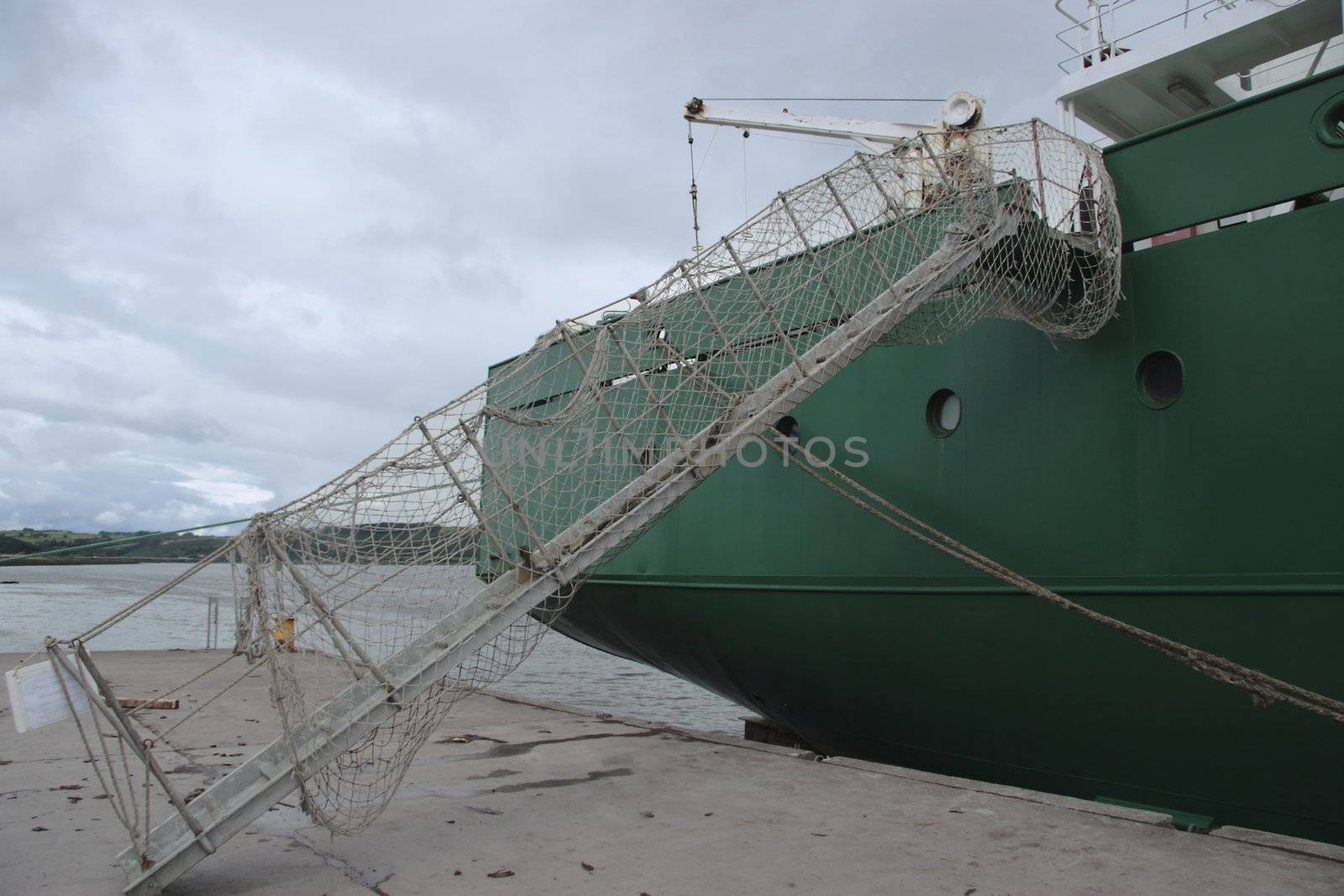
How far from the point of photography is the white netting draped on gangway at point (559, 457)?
15.0 ft

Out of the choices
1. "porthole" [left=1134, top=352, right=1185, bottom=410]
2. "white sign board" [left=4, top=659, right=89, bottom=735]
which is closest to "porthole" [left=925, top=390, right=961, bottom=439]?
"porthole" [left=1134, top=352, right=1185, bottom=410]

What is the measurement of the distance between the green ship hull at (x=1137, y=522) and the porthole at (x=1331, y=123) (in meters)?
0.02

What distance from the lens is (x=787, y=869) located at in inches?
168

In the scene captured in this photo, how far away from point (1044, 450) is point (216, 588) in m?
73.3

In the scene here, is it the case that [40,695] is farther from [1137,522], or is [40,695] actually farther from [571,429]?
[1137,522]

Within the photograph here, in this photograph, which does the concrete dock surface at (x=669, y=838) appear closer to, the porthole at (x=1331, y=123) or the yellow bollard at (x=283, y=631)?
the yellow bollard at (x=283, y=631)

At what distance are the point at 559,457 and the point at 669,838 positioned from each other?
8.14ft

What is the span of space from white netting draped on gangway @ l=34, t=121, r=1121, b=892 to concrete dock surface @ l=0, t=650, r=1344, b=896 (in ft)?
1.19

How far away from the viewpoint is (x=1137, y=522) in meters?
6.03

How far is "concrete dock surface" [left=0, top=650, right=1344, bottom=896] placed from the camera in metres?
4.09

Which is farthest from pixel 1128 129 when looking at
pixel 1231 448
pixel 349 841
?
pixel 349 841

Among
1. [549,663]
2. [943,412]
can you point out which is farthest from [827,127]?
[549,663]

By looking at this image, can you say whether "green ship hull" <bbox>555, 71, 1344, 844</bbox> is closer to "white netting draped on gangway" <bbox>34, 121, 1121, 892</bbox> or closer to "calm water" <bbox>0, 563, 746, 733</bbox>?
"white netting draped on gangway" <bbox>34, 121, 1121, 892</bbox>

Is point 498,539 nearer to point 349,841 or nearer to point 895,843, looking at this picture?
point 349,841
